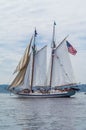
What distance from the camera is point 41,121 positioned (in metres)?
47.8

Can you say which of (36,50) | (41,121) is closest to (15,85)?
(36,50)

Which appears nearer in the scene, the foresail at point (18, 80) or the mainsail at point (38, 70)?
the foresail at point (18, 80)

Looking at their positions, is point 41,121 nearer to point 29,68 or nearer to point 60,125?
point 60,125

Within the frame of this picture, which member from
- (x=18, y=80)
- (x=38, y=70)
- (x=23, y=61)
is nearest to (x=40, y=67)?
(x=38, y=70)

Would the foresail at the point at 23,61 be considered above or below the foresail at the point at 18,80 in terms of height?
above

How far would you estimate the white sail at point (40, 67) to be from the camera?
108 metres

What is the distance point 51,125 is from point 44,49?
6509 centimetres

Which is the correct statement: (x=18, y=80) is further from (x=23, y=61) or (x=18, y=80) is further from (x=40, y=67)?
(x=40, y=67)

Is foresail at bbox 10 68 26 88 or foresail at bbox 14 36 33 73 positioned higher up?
foresail at bbox 14 36 33 73

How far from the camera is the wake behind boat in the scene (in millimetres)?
105988

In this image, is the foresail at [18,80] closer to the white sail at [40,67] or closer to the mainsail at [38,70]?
the mainsail at [38,70]

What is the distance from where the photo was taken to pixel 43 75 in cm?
10819

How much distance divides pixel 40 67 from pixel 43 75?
6.31 feet

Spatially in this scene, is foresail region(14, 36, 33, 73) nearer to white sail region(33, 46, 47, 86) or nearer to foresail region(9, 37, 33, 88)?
foresail region(9, 37, 33, 88)
